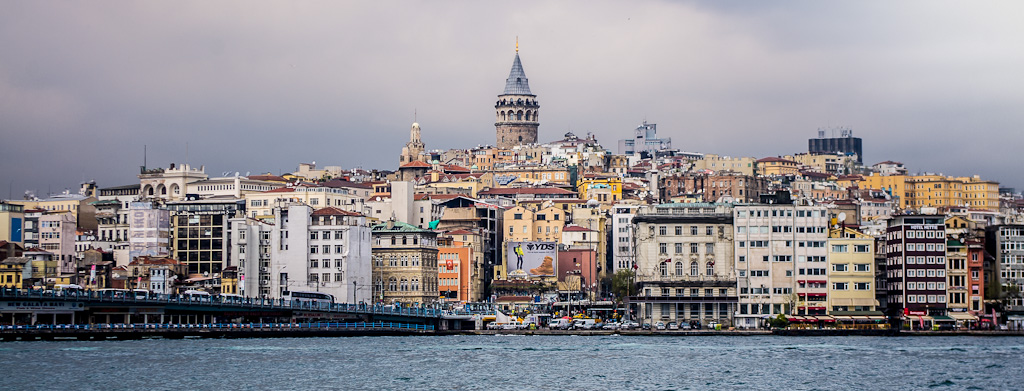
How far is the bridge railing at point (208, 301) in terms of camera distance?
10656 cm

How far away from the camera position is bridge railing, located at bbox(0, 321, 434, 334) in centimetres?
10539

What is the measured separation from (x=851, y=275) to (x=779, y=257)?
16.8ft

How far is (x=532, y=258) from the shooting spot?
474 feet

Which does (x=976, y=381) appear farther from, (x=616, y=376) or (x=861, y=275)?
(x=861, y=275)

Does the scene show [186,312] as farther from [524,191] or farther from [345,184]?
[524,191]

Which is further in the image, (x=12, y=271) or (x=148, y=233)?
(x=148, y=233)

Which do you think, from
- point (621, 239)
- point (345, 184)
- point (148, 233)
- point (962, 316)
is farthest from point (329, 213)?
point (345, 184)

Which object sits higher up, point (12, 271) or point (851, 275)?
point (12, 271)

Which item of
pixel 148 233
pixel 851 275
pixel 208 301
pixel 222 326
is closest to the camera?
pixel 222 326

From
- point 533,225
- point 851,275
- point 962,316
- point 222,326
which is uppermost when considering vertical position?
point 533,225

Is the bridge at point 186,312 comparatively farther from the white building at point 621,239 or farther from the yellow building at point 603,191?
the yellow building at point 603,191

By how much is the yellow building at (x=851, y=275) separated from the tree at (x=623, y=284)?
1571 cm

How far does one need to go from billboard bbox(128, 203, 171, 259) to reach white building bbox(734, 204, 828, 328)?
51116 mm

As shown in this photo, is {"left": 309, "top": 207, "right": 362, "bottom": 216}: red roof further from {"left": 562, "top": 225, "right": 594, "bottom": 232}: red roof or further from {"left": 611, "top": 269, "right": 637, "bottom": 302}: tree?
{"left": 562, "top": 225, "right": 594, "bottom": 232}: red roof
